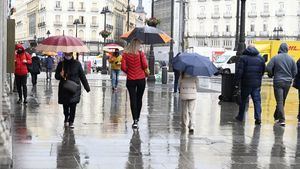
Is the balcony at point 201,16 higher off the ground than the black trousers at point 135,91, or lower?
higher

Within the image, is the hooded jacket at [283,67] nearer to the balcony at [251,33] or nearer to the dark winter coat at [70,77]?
the dark winter coat at [70,77]

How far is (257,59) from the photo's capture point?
1330 cm

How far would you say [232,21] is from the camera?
115750 millimetres

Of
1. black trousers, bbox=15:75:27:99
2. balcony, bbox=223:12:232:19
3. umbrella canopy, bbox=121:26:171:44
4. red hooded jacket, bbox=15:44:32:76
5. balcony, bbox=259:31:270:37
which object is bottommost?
black trousers, bbox=15:75:27:99

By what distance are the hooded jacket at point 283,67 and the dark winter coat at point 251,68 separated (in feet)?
0.89

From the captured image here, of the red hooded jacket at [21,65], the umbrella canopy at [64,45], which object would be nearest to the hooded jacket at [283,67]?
the umbrella canopy at [64,45]

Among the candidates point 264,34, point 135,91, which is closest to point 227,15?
point 264,34

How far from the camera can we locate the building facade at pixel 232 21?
359 feet

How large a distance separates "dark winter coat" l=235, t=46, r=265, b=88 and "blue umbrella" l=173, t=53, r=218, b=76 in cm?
178

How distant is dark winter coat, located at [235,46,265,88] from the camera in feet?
43.5

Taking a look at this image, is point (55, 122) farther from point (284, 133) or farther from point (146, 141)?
point (284, 133)

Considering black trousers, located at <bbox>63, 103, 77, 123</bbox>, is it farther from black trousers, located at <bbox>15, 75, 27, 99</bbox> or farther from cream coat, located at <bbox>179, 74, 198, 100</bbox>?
black trousers, located at <bbox>15, 75, 27, 99</bbox>

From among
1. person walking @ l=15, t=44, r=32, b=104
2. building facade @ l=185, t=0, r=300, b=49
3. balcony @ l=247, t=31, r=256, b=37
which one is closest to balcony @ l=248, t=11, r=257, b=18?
building facade @ l=185, t=0, r=300, b=49

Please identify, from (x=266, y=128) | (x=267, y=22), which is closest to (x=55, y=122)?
(x=266, y=128)
